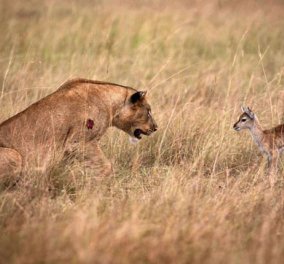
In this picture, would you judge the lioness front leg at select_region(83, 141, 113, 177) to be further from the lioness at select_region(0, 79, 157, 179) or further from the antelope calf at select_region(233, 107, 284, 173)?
the antelope calf at select_region(233, 107, 284, 173)

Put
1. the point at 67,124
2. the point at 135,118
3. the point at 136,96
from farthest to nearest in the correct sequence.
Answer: the point at 135,118 → the point at 136,96 → the point at 67,124

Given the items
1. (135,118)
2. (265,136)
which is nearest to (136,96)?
(135,118)

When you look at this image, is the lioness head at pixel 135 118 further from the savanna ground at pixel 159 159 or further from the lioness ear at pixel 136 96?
the savanna ground at pixel 159 159

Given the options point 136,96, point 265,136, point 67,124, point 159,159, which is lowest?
point 159,159

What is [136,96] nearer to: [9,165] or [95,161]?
[95,161]

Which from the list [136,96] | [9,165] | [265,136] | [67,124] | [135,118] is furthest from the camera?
[265,136]

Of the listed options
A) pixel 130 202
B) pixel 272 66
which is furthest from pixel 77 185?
pixel 272 66

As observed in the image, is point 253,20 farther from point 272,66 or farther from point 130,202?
point 130,202

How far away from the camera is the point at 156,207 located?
18.0 ft

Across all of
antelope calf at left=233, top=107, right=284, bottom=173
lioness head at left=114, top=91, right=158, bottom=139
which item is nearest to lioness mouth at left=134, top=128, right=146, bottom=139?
lioness head at left=114, top=91, right=158, bottom=139

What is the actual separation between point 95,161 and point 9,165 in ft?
3.05

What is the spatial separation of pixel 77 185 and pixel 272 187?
1.81 m

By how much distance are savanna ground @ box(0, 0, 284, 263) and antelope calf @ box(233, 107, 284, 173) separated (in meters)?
0.16

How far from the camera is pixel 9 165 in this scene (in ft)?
20.7
